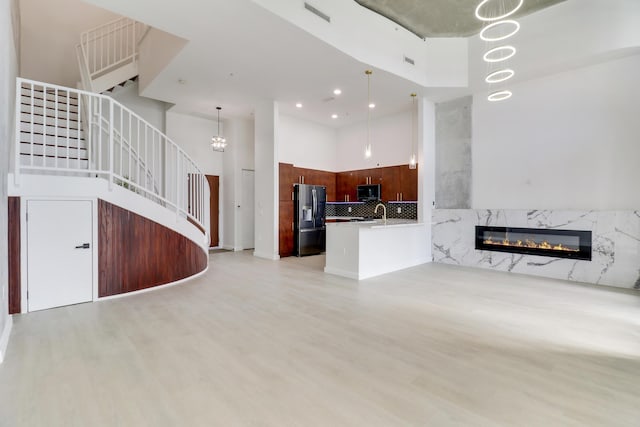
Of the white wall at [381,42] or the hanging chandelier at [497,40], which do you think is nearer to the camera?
the white wall at [381,42]

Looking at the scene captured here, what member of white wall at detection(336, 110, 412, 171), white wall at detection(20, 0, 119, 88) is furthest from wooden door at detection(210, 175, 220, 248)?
white wall at detection(20, 0, 119, 88)

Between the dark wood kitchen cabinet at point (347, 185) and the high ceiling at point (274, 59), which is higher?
the high ceiling at point (274, 59)

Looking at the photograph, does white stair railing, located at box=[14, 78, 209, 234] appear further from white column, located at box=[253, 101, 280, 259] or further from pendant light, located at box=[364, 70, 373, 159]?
pendant light, located at box=[364, 70, 373, 159]

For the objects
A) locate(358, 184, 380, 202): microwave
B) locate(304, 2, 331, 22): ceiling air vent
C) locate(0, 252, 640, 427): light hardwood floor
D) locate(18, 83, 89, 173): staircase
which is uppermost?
locate(304, 2, 331, 22): ceiling air vent

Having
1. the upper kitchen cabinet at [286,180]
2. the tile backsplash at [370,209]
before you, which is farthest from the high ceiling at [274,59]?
the tile backsplash at [370,209]

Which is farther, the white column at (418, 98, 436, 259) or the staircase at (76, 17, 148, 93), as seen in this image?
the white column at (418, 98, 436, 259)

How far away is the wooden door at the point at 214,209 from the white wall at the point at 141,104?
1.96m

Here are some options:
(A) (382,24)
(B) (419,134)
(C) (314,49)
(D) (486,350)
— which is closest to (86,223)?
(C) (314,49)

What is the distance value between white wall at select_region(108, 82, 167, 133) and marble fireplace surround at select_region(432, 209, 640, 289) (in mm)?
7469

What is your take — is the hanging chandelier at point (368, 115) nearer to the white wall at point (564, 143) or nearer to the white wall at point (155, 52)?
the white wall at point (564, 143)

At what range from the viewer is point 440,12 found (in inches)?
203

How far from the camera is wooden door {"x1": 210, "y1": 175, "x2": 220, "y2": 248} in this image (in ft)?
29.2

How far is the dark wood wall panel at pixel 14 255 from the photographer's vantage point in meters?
3.53

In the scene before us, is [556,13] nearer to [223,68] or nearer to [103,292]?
[223,68]
